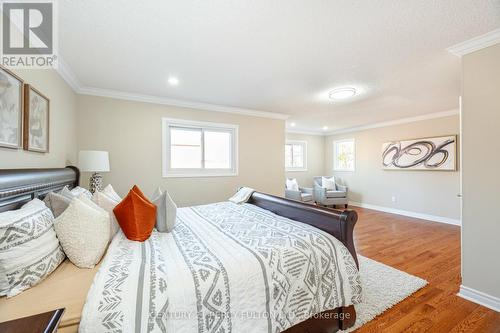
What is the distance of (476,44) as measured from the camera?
6.31ft

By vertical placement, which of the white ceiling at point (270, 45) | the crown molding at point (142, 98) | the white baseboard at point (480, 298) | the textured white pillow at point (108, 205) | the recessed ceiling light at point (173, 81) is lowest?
the white baseboard at point (480, 298)

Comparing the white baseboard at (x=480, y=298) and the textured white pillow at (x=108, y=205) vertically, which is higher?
the textured white pillow at (x=108, y=205)

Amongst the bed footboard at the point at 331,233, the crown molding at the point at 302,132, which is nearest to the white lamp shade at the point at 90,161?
the bed footboard at the point at 331,233

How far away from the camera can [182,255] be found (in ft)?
4.33

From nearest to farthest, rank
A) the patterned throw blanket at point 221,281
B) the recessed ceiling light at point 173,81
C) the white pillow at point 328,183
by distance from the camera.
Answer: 1. the patterned throw blanket at point 221,281
2. the recessed ceiling light at point 173,81
3. the white pillow at point 328,183

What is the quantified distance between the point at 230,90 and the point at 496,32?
2.78m

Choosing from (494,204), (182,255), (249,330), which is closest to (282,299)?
(249,330)

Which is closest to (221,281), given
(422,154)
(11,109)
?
(11,109)

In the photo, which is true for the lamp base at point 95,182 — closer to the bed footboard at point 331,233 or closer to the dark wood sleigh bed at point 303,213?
the dark wood sleigh bed at point 303,213

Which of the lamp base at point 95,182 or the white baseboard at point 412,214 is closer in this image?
the lamp base at point 95,182

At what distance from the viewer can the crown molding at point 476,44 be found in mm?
1815

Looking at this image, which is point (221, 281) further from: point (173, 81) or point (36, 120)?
point (173, 81)

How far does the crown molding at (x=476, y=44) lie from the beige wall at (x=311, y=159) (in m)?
4.81

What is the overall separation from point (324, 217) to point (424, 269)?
1803 millimetres
